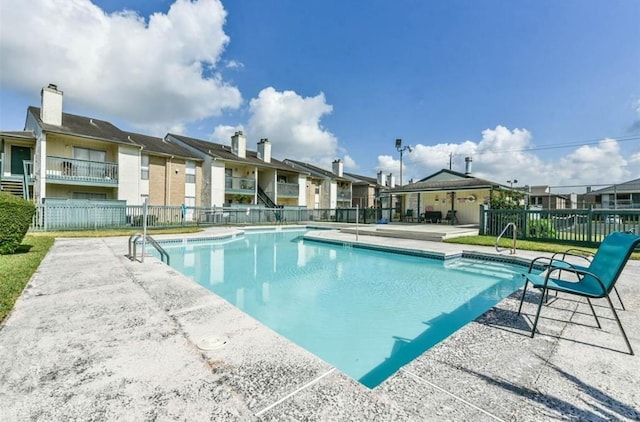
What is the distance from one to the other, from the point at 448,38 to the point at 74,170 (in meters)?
22.2

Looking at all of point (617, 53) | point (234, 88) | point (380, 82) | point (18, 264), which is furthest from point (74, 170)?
point (617, 53)

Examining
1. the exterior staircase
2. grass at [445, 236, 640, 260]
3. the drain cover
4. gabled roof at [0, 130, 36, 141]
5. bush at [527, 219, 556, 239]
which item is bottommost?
the drain cover

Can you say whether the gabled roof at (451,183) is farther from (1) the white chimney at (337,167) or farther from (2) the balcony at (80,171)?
(2) the balcony at (80,171)

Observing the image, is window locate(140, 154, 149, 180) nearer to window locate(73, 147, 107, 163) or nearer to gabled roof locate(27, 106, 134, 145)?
gabled roof locate(27, 106, 134, 145)

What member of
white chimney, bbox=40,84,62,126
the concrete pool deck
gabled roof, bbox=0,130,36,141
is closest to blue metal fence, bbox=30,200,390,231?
gabled roof, bbox=0,130,36,141

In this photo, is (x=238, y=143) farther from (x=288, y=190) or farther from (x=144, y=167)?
(x=144, y=167)

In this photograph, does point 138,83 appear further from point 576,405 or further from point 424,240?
point 576,405

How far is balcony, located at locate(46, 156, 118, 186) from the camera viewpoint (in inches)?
651

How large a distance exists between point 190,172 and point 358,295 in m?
21.5

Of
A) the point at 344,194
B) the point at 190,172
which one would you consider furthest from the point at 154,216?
the point at 344,194

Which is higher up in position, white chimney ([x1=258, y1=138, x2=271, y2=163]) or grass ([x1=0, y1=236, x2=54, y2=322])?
white chimney ([x1=258, y1=138, x2=271, y2=163])

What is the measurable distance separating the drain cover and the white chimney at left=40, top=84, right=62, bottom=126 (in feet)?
70.4

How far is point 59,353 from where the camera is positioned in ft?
8.57

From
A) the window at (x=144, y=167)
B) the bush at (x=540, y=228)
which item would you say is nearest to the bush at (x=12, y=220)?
the window at (x=144, y=167)
